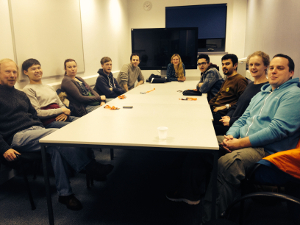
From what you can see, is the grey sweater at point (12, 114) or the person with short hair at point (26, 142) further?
the grey sweater at point (12, 114)

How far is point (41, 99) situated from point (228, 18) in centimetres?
505

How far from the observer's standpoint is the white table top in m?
1.39

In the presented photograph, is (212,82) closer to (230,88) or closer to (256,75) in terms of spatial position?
(230,88)

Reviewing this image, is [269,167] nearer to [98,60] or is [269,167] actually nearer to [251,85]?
[251,85]

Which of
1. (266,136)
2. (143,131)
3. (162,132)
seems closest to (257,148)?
(266,136)

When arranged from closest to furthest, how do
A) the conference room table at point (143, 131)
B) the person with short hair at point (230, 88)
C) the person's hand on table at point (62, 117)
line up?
the conference room table at point (143, 131), the person's hand on table at point (62, 117), the person with short hair at point (230, 88)

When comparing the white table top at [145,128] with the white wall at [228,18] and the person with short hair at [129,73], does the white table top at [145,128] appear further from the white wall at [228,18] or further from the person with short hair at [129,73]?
the white wall at [228,18]

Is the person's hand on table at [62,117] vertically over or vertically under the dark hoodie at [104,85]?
under

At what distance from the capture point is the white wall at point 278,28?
91.4 inches

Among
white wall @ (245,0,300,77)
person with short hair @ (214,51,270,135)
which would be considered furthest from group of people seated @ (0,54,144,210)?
white wall @ (245,0,300,77)

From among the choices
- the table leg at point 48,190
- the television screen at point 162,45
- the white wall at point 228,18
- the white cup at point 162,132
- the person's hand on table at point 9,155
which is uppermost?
the white wall at point 228,18

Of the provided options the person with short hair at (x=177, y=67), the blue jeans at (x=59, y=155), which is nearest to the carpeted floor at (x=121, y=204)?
the blue jeans at (x=59, y=155)

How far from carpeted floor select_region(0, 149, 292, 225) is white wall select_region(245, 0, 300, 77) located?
161cm

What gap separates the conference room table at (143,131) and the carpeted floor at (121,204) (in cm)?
29
